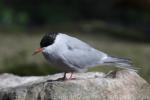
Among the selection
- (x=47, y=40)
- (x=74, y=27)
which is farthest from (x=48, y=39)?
(x=74, y=27)

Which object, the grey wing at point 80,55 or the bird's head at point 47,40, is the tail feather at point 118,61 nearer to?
the grey wing at point 80,55

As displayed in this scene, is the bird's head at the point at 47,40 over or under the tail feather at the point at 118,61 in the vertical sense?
over

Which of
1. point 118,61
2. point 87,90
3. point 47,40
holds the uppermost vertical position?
point 47,40

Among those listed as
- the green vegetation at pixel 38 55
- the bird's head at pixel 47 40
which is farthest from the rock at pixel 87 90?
the green vegetation at pixel 38 55

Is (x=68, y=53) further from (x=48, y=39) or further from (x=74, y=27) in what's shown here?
(x=74, y=27)

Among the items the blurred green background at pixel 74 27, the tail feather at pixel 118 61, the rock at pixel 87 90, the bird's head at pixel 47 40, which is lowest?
the rock at pixel 87 90
